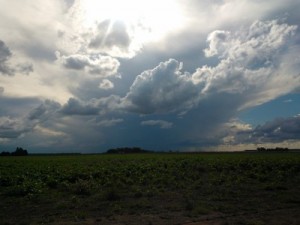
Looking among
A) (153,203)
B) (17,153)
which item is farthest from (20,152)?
(153,203)

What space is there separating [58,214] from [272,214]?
861 cm

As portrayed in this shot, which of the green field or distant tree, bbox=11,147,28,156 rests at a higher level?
distant tree, bbox=11,147,28,156

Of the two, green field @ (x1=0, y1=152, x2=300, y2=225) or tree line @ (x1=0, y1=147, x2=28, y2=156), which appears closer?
green field @ (x1=0, y1=152, x2=300, y2=225)

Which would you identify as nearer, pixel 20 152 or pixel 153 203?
pixel 153 203

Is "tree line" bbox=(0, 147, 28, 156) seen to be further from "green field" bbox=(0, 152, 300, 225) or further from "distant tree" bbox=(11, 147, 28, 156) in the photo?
"green field" bbox=(0, 152, 300, 225)

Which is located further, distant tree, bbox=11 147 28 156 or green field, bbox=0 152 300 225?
distant tree, bbox=11 147 28 156

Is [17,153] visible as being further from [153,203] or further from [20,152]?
[153,203]

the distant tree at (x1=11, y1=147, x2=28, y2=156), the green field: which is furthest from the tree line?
the green field

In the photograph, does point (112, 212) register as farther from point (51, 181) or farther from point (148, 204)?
point (51, 181)

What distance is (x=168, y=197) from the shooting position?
758 inches

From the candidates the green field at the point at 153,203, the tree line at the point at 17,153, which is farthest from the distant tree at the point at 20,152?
the green field at the point at 153,203

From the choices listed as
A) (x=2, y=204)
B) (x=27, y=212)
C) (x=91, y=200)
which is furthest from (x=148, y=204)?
(x=2, y=204)

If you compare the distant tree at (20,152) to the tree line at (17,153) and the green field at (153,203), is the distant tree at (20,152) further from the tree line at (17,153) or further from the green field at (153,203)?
the green field at (153,203)

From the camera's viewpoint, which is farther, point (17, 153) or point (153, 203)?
point (17, 153)
